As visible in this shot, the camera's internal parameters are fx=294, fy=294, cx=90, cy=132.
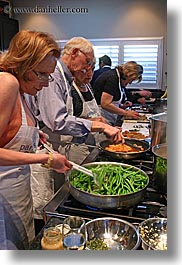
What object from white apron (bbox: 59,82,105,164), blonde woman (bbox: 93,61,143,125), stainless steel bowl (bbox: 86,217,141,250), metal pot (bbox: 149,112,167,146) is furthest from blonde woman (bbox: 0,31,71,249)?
blonde woman (bbox: 93,61,143,125)

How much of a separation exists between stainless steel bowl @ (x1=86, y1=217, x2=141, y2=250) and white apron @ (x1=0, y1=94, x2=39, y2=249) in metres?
0.23

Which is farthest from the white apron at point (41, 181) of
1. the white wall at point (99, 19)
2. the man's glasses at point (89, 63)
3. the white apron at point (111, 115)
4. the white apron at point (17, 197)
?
the white apron at point (111, 115)

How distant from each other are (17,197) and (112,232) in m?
0.30

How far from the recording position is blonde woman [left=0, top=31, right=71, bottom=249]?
0.64m

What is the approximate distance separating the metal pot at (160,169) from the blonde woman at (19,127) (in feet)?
0.69

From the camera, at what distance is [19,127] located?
27.4 inches

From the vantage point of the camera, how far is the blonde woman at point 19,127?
0.64 m

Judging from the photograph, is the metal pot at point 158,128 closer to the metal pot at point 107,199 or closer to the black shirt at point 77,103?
the metal pot at point 107,199

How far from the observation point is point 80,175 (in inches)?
29.7

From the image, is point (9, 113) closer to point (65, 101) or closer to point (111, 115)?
point (65, 101)

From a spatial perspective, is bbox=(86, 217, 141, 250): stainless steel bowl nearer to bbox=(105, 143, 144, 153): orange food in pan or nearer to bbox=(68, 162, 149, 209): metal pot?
bbox=(68, 162, 149, 209): metal pot

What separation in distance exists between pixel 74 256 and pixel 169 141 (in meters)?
0.23

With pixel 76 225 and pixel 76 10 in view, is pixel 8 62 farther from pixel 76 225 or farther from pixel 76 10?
pixel 76 225

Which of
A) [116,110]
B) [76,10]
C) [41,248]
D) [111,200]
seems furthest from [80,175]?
[116,110]
